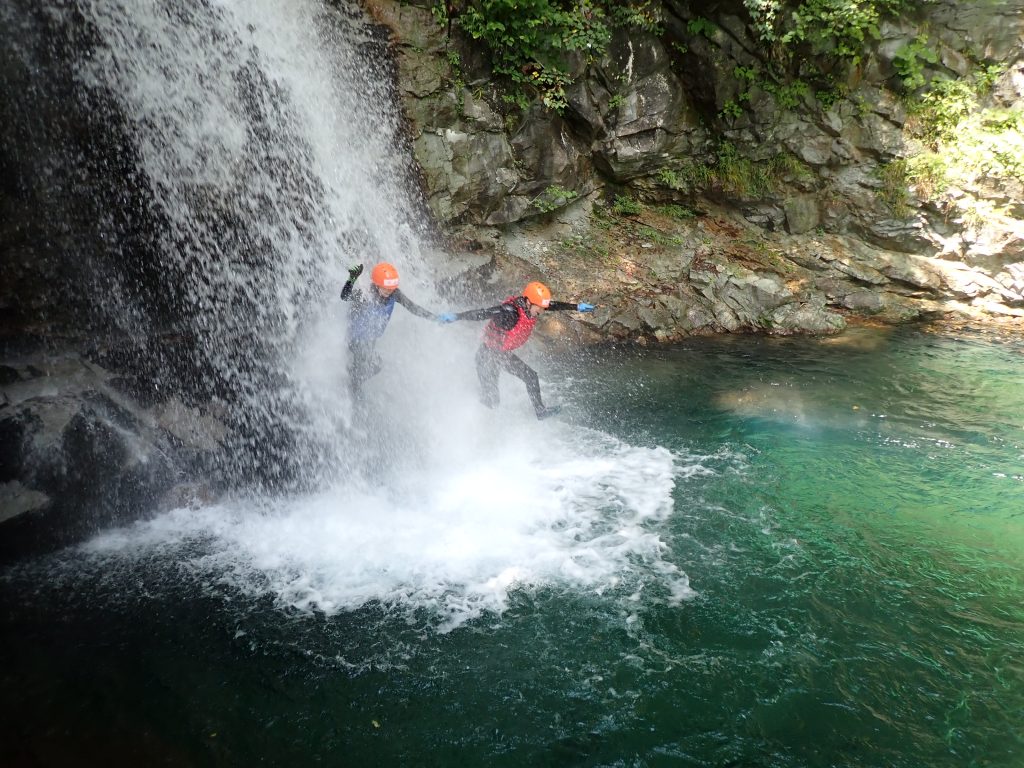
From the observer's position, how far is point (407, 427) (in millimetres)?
8305

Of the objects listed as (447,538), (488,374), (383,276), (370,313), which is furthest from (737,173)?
(447,538)

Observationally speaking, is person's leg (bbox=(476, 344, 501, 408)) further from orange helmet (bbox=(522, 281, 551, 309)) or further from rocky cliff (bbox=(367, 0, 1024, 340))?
rocky cliff (bbox=(367, 0, 1024, 340))

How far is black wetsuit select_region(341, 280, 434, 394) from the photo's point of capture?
7.43 m

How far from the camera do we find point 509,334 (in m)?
7.84

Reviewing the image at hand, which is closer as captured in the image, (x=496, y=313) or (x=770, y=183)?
(x=496, y=313)

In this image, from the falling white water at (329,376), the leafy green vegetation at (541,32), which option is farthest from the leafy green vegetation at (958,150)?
the falling white water at (329,376)

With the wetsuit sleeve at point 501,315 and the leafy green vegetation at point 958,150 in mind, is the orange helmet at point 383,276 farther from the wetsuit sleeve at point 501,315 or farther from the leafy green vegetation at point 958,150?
the leafy green vegetation at point 958,150

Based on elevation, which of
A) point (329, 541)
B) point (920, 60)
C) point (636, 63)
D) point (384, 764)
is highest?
point (636, 63)

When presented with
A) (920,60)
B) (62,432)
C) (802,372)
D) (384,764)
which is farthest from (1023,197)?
(62,432)

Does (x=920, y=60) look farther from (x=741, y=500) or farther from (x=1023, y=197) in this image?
(x=741, y=500)

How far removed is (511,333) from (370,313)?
1742 millimetres

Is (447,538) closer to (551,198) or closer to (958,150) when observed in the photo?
(551,198)

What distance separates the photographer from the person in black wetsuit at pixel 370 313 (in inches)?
287

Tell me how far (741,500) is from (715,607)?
6.21ft
